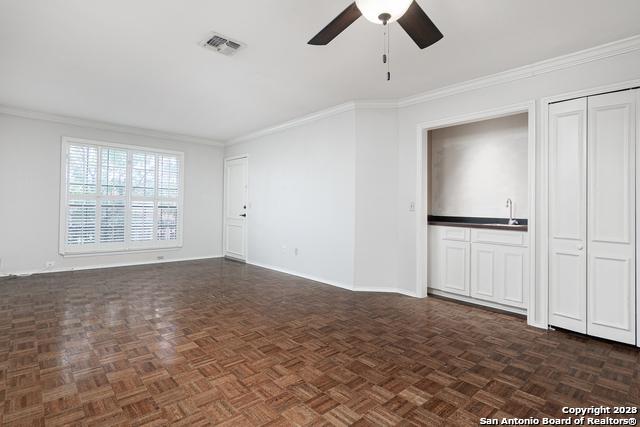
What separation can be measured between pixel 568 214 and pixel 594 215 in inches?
7.3

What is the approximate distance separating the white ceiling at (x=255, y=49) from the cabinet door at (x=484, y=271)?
6.37 feet

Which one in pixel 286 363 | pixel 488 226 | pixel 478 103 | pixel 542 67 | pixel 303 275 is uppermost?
pixel 542 67

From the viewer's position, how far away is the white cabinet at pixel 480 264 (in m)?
3.52

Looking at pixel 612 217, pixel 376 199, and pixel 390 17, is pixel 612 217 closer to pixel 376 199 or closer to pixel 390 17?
pixel 376 199

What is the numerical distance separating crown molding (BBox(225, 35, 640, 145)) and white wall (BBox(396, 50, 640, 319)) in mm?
32

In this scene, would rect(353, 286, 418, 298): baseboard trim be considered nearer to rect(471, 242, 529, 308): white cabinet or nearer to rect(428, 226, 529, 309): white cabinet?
rect(428, 226, 529, 309): white cabinet

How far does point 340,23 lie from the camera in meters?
1.93

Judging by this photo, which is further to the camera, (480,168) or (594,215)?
(480,168)

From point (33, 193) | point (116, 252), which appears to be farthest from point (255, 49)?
point (116, 252)

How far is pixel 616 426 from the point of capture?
5.58 feet

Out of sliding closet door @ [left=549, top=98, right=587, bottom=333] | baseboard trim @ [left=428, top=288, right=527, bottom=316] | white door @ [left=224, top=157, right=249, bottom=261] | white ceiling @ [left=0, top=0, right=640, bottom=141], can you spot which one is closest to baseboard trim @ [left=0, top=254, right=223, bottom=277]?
white door @ [left=224, top=157, right=249, bottom=261]

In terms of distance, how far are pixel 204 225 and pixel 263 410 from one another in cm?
576

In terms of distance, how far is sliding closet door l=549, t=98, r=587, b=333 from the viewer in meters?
2.93

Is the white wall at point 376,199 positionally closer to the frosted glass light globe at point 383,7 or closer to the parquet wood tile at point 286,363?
the parquet wood tile at point 286,363
